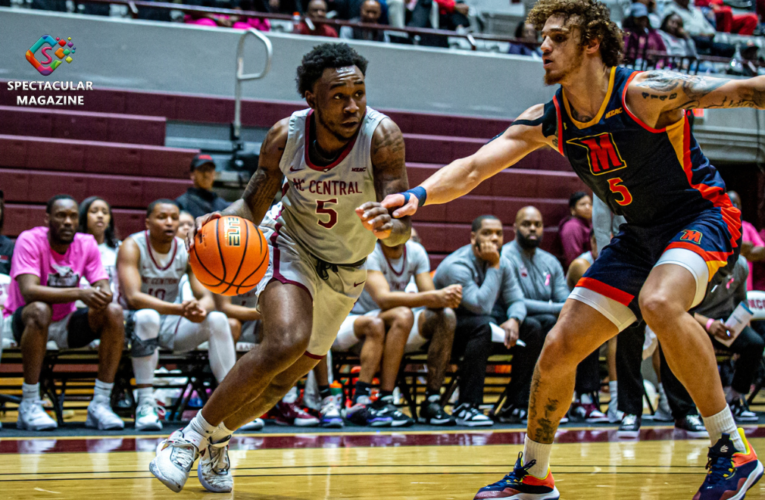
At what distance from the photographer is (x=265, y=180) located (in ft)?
11.3

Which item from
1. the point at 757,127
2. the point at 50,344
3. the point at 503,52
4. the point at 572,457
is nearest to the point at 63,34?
the point at 50,344

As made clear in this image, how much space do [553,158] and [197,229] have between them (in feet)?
24.5

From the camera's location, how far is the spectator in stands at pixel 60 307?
493 cm

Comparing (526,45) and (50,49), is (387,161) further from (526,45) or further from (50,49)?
(526,45)

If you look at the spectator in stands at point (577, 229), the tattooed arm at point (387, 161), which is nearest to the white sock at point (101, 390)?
the tattooed arm at point (387, 161)

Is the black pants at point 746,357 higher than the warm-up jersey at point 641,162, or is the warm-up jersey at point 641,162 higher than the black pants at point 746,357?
the warm-up jersey at point 641,162

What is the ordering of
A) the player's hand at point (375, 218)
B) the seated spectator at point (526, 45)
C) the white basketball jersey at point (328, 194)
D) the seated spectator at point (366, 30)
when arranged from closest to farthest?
the player's hand at point (375, 218)
the white basketball jersey at point (328, 194)
the seated spectator at point (366, 30)
the seated spectator at point (526, 45)

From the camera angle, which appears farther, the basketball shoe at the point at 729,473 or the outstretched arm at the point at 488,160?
the outstretched arm at the point at 488,160

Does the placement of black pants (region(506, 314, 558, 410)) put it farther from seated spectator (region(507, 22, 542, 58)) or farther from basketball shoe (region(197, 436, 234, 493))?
seated spectator (region(507, 22, 542, 58))

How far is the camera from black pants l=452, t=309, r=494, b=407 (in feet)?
18.8

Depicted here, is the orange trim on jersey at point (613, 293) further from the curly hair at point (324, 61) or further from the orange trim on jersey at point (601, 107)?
the curly hair at point (324, 61)

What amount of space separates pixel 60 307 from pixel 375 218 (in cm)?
359

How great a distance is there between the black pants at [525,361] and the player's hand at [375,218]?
3.70 m

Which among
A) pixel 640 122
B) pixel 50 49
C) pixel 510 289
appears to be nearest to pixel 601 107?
pixel 640 122
